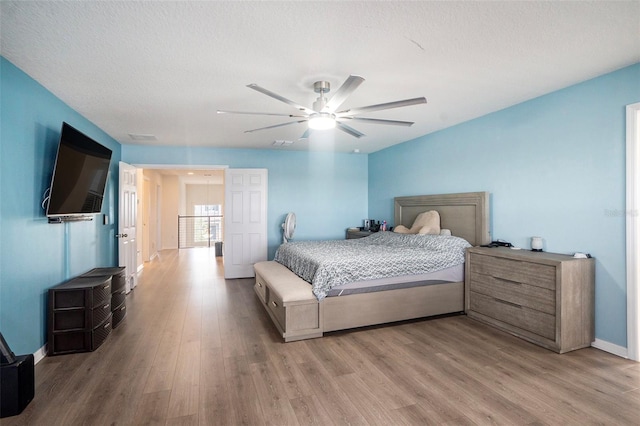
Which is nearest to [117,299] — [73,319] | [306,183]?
[73,319]

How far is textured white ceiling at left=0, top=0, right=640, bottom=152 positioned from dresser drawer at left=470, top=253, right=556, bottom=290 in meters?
1.71

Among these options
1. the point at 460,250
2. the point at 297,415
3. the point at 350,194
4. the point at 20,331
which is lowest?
the point at 297,415

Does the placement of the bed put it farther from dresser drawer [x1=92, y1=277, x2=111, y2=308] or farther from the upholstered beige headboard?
dresser drawer [x1=92, y1=277, x2=111, y2=308]

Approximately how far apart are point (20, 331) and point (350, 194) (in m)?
5.41

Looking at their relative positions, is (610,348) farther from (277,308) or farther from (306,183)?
(306,183)

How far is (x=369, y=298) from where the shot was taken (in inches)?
134

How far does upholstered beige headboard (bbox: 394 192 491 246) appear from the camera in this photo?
397 cm

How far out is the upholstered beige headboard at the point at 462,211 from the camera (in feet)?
13.0

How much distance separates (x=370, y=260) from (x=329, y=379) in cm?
138

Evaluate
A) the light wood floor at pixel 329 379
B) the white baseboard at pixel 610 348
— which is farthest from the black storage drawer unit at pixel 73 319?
the white baseboard at pixel 610 348

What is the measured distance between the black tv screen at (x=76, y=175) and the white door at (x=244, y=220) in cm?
228

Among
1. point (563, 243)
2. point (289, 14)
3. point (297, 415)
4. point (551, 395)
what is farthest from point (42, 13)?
point (563, 243)

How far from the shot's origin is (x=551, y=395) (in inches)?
85.5

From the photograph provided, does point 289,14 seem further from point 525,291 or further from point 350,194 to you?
point 350,194
